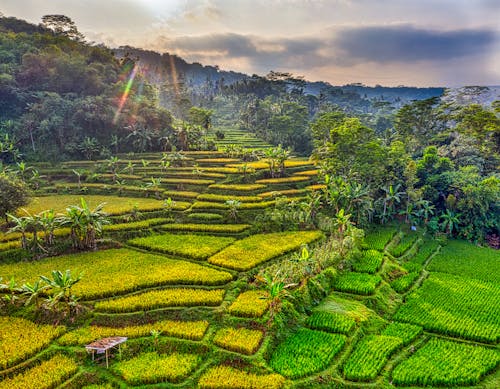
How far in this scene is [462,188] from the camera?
117 ft

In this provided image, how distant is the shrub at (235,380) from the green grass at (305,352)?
82cm

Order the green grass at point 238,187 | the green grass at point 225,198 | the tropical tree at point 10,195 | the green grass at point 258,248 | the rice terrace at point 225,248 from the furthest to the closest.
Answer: the green grass at point 238,187
the green grass at point 225,198
the tropical tree at point 10,195
the green grass at point 258,248
the rice terrace at point 225,248

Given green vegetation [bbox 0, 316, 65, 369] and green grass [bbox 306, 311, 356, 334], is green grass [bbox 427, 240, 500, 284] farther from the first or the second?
green vegetation [bbox 0, 316, 65, 369]

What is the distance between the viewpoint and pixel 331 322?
755 inches

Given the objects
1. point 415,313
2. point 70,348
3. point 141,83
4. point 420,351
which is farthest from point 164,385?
point 141,83

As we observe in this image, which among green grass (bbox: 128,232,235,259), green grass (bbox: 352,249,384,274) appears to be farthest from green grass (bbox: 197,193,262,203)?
green grass (bbox: 352,249,384,274)

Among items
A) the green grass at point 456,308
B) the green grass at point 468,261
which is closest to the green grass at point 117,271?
the green grass at point 456,308

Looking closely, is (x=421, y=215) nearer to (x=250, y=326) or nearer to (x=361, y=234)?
(x=361, y=234)

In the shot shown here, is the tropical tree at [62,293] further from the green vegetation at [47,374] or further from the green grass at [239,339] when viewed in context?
the green grass at [239,339]

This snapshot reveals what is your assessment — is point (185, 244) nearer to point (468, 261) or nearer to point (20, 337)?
point (20, 337)

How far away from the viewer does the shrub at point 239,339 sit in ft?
53.2

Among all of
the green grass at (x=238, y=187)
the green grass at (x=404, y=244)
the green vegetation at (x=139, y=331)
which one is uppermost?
the green grass at (x=238, y=187)

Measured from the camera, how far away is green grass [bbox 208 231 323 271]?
23312mm

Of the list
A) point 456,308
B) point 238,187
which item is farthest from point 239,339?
point 238,187
